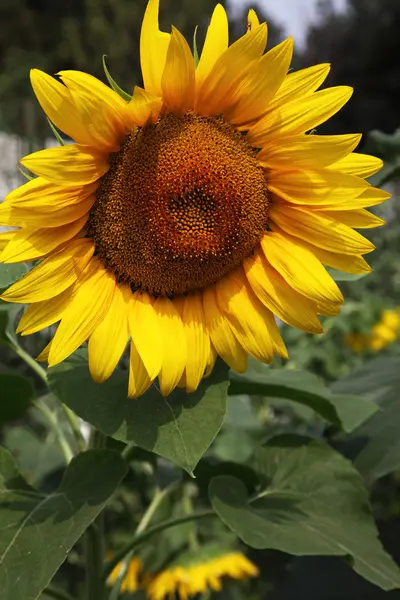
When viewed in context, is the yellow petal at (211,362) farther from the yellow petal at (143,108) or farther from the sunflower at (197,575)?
the sunflower at (197,575)

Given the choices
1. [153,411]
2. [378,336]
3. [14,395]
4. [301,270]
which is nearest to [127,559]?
[14,395]

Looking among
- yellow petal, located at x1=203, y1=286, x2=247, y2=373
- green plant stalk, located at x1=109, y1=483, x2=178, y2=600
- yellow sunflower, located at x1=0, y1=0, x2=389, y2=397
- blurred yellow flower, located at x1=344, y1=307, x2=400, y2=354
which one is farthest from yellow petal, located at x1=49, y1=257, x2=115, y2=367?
blurred yellow flower, located at x1=344, y1=307, x2=400, y2=354

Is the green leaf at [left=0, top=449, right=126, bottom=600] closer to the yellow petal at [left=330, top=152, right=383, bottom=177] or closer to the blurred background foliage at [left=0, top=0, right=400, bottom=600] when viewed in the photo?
the blurred background foliage at [left=0, top=0, right=400, bottom=600]

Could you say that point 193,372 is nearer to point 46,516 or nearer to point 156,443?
point 156,443

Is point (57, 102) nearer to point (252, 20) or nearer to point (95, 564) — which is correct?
point (252, 20)

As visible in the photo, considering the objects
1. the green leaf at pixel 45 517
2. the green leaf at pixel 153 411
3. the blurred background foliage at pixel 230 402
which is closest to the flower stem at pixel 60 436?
the blurred background foliage at pixel 230 402

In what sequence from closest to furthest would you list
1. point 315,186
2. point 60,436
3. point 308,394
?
point 315,186
point 308,394
point 60,436

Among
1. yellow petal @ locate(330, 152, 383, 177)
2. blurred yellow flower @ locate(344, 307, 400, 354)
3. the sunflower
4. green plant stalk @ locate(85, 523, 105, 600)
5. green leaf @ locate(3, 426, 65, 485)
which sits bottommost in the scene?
blurred yellow flower @ locate(344, 307, 400, 354)
